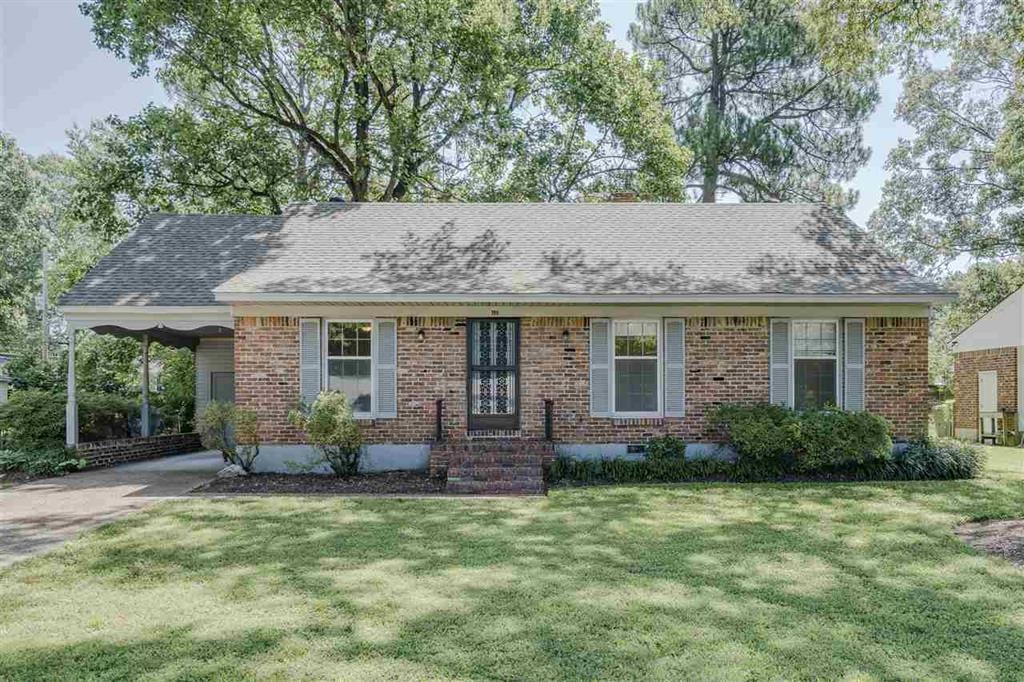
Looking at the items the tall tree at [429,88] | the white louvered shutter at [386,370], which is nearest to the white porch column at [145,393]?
the white louvered shutter at [386,370]

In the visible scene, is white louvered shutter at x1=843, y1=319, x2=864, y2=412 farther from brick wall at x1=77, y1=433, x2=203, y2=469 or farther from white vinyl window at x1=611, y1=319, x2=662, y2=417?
brick wall at x1=77, y1=433, x2=203, y2=469

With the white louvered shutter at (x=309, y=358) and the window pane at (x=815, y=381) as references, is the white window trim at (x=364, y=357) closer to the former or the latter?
the white louvered shutter at (x=309, y=358)

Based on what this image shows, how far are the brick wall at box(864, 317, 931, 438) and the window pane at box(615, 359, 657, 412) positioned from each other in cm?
368

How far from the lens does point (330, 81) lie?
23.2 meters

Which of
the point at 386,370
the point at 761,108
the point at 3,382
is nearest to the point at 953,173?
the point at 761,108

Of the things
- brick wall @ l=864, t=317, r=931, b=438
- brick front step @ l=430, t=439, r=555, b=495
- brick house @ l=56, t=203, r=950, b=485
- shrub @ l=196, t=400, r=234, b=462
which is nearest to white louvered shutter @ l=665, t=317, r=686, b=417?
brick house @ l=56, t=203, r=950, b=485

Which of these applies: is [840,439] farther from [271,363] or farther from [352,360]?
[271,363]

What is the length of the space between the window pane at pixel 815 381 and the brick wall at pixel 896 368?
0.57 meters

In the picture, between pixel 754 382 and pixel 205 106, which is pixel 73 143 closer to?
pixel 205 106

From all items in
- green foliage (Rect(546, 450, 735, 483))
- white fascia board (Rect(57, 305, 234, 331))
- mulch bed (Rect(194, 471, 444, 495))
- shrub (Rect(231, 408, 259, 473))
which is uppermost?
white fascia board (Rect(57, 305, 234, 331))

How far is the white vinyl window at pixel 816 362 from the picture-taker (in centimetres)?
1188

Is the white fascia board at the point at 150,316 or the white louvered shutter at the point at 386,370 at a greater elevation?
the white fascia board at the point at 150,316

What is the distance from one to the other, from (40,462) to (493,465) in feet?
26.0

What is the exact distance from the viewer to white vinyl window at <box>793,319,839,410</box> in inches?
468
